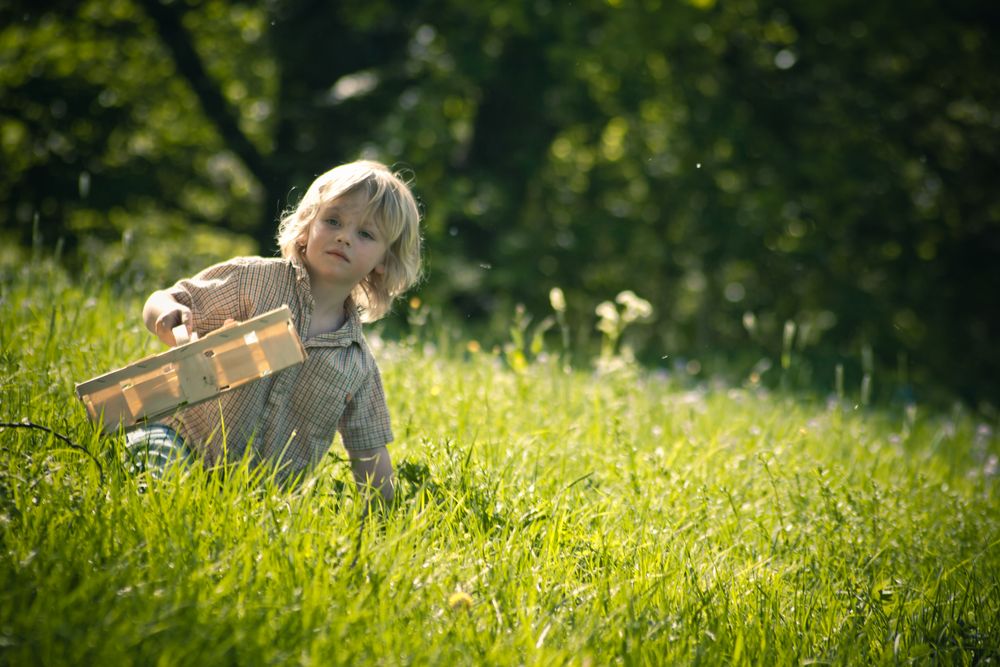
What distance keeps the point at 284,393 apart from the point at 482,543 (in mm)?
741

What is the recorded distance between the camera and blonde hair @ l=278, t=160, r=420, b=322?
270cm

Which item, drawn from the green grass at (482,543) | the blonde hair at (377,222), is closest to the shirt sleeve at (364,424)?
the green grass at (482,543)

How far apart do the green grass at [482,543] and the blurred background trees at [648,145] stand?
4922 millimetres

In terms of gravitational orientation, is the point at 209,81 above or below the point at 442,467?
above

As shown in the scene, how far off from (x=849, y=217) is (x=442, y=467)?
7893 millimetres

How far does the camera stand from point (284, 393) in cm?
267

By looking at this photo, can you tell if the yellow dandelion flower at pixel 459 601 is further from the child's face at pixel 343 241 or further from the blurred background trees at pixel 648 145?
the blurred background trees at pixel 648 145

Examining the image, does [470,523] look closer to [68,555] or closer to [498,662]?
[498,662]

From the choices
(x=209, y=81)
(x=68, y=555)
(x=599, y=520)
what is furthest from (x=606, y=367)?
(x=209, y=81)

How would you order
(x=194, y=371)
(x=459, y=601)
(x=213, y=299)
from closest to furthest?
(x=459, y=601)
(x=194, y=371)
(x=213, y=299)

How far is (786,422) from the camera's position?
425 centimetres

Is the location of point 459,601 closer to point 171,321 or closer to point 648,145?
point 171,321

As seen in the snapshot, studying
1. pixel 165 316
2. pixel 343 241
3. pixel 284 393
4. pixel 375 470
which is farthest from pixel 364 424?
pixel 165 316

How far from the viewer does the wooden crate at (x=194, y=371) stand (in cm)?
227
